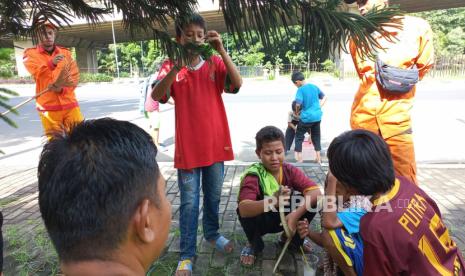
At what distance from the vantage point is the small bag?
216 cm

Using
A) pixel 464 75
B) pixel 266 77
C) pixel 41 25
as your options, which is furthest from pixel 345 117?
pixel 266 77

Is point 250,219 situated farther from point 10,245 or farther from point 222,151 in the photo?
point 10,245

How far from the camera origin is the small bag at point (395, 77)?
2.16 metres

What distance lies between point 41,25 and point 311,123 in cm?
427

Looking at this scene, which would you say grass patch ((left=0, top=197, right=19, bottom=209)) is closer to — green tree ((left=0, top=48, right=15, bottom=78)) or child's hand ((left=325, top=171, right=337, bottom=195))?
green tree ((left=0, top=48, right=15, bottom=78))

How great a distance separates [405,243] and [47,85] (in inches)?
131

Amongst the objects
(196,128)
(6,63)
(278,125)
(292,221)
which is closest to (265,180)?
(292,221)

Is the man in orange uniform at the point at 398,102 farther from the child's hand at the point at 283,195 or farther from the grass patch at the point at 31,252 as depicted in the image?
the grass patch at the point at 31,252

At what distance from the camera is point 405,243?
1411 mm

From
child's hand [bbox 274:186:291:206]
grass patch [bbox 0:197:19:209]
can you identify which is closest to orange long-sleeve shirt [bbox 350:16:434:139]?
child's hand [bbox 274:186:291:206]

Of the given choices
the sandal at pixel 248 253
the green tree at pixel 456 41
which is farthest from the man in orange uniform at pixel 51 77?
the green tree at pixel 456 41

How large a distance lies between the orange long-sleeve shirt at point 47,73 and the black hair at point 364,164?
2.86 metres

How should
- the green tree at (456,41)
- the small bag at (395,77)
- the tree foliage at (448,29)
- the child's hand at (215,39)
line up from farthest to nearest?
the tree foliage at (448,29), the green tree at (456,41), the small bag at (395,77), the child's hand at (215,39)

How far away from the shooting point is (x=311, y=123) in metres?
5.36
